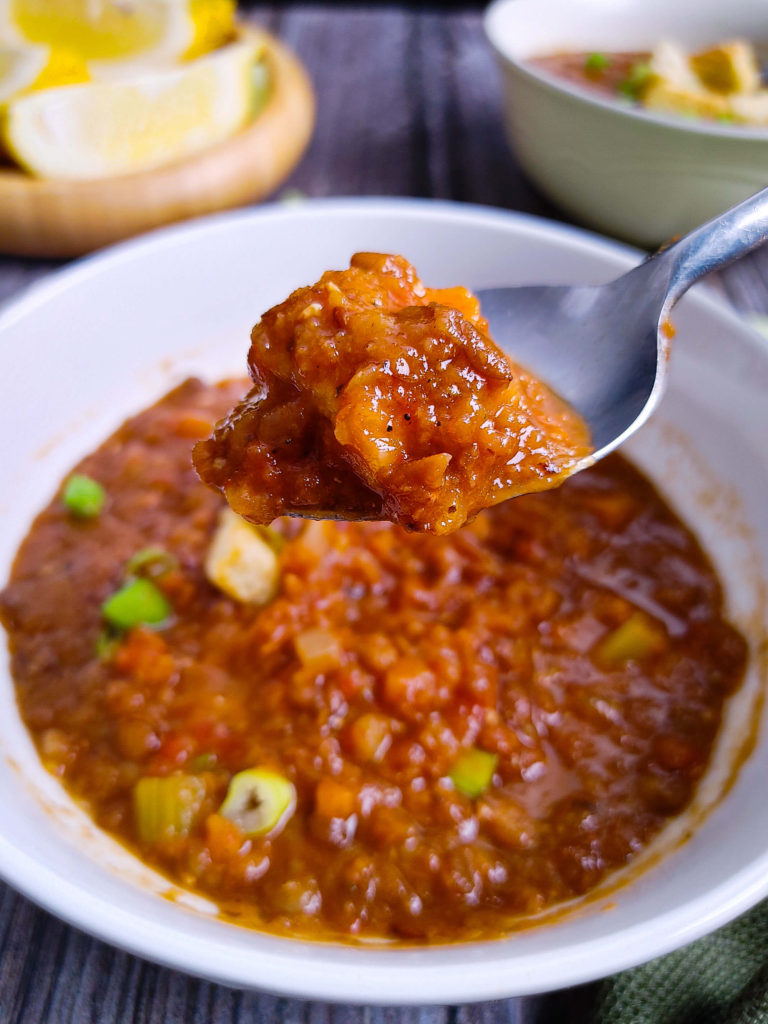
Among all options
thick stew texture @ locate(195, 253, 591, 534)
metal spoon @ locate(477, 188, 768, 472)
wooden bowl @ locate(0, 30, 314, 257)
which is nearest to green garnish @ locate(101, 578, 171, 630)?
thick stew texture @ locate(195, 253, 591, 534)

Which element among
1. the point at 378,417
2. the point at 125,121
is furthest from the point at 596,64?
the point at 378,417

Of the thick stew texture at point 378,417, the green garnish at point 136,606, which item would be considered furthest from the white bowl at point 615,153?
the green garnish at point 136,606

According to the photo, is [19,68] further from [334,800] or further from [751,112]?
[334,800]

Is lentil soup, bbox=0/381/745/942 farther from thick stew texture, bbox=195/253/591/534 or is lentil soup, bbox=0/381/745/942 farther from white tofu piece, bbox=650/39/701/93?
white tofu piece, bbox=650/39/701/93

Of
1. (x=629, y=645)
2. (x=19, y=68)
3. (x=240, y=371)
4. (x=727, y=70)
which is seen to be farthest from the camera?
(x=727, y=70)

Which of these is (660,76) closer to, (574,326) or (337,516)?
(574,326)

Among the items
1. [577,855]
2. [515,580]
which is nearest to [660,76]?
[515,580]
